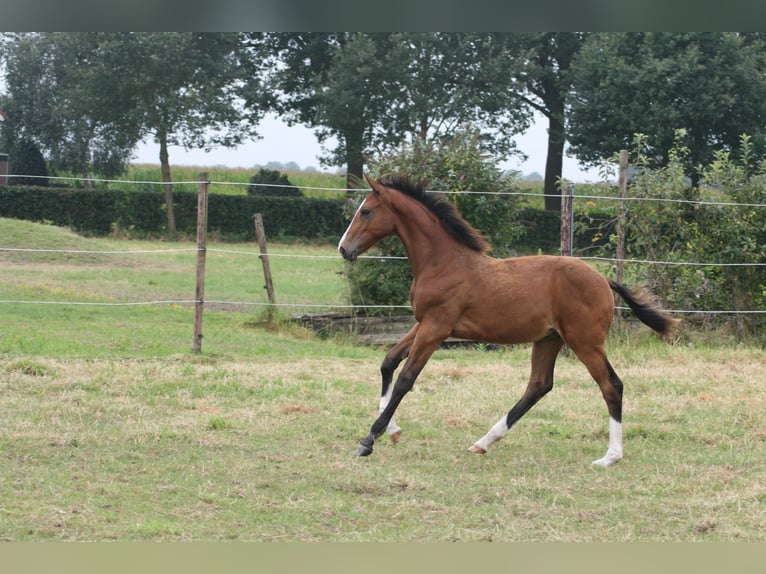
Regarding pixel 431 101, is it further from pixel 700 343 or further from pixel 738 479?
pixel 738 479

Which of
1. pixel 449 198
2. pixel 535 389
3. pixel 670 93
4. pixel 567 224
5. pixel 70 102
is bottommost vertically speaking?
pixel 535 389

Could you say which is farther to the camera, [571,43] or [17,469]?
[571,43]

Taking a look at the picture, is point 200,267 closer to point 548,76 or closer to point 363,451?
point 363,451

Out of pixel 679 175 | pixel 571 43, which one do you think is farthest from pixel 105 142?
pixel 679 175

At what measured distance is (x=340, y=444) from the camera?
623cm

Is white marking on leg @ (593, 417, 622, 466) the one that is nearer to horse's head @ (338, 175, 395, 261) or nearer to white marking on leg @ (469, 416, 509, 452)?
white marking on leg @ (469, 416, 509, 452)

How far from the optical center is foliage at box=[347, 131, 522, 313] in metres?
11.5

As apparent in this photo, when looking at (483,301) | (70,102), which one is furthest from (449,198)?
(70,102)

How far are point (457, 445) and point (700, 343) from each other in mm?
5379

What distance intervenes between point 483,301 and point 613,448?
4.15 feet

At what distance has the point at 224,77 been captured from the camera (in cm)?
3453

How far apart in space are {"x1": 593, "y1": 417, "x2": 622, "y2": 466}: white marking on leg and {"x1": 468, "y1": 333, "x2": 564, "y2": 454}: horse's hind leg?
1.74ft

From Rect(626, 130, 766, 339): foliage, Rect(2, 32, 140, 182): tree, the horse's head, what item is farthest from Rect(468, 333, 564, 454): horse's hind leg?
Rect(2, 32, 140, 182): tree

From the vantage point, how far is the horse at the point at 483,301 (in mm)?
6027
